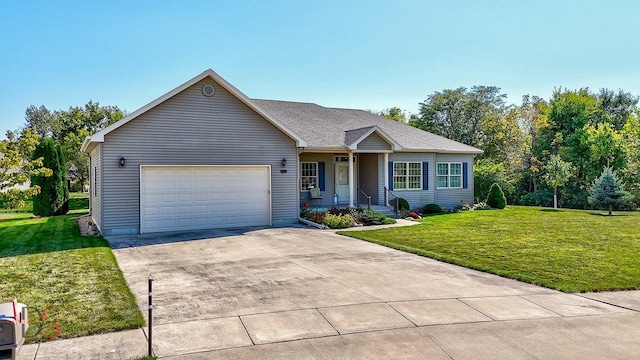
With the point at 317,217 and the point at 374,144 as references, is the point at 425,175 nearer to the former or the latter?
the point at 374,144

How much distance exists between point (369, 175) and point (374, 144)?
2422 mm

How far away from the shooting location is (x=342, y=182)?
2095 cm

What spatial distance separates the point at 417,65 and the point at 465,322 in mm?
19485

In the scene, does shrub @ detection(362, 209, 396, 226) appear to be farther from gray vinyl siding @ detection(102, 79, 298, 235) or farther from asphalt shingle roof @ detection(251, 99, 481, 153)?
asphalt shingle roof @ detection(251, 99, 481, 153)

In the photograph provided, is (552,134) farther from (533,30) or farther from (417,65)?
(533,30)

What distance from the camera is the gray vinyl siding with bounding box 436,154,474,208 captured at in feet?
74.1

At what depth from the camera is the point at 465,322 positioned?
5922mm

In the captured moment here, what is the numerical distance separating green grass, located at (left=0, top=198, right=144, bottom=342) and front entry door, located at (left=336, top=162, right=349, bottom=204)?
1107 cm

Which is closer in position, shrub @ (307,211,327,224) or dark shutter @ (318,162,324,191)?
shrub @ (307,211,327,224)

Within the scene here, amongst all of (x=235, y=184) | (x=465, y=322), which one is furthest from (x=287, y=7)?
(x=465, y=322)

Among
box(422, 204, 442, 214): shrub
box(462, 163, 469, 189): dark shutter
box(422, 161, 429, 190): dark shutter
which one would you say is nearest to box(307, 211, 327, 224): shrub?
box(422, 204, 442, 214): shrub

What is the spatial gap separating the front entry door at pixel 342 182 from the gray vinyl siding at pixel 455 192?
→ 486cm

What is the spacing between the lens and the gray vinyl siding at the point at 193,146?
1383 cm

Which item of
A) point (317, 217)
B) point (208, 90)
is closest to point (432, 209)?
point (317, 217)
